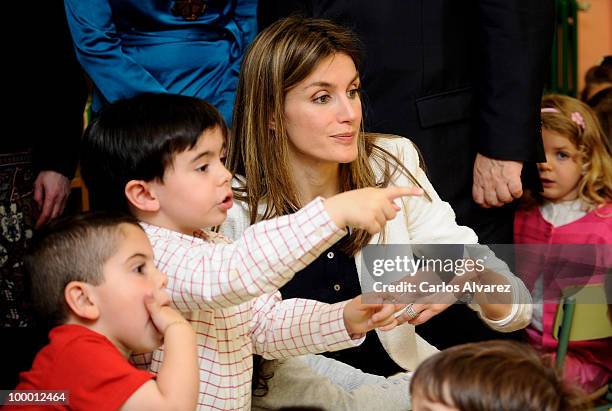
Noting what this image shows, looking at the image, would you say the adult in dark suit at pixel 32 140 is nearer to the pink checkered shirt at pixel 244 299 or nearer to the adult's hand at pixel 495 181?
the pink checkered shirt at pixel 244 299

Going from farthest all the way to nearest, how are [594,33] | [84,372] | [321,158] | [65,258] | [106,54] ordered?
[594,33] < [106,54] < [321,158] < [65,258] < [84,372]

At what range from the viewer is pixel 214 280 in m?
1.35

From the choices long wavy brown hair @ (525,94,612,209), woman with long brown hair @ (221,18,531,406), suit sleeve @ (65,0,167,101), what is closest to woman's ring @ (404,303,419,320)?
woman with long brown hair @ (221,18,531,406)

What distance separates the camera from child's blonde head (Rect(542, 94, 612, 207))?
2.61 m

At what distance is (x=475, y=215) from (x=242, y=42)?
72cm

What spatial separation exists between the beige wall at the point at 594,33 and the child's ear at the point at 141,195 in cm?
377

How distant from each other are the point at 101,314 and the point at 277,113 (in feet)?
2.27

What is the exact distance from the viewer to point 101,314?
4.42 feet

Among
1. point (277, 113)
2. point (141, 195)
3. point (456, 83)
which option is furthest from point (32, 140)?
point (456, 83)

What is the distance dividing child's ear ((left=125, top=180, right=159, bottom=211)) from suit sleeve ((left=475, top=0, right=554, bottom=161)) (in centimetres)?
93

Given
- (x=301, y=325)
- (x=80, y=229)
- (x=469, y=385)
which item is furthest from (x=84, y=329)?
(x=469, y=385)

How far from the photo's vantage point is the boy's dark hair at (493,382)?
3.52 ft

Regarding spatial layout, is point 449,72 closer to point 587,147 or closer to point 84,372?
point 587,147

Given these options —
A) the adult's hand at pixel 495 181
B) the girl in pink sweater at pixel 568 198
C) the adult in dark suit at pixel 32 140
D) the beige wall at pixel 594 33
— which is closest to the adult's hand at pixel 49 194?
the adult in dark suit at pixel 32 140
